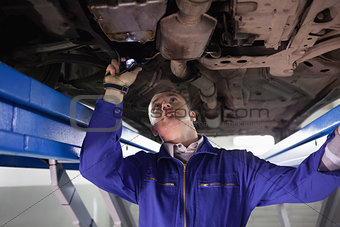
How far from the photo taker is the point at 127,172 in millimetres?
1113

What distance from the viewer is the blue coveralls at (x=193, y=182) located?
994 millimetres

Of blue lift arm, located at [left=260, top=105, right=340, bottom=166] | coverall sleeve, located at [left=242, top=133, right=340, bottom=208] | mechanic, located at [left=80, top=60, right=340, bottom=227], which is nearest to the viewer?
coverall sleeve, located at [left=242, top=133, right=340, bottom=208]

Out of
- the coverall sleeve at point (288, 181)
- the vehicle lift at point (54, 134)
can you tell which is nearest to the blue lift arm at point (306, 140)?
the vehicle lift at point (54, 134)

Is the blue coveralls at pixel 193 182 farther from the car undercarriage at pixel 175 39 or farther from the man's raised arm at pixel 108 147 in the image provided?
the car undercarriage at pixel 175 39

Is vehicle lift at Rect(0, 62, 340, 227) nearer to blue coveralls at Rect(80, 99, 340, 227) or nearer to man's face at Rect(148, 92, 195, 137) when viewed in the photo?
blue coveralls at Rect(80, 99, 340, 227)

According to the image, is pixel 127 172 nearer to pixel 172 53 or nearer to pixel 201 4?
pixel 172 53

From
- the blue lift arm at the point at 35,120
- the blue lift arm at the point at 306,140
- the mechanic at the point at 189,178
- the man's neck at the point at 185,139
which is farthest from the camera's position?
the man's neck at the point at 185,139

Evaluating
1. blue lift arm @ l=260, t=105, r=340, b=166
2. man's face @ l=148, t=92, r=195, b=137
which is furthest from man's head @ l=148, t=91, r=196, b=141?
blue lift arm @ l=260, t=105, r=340, b=166

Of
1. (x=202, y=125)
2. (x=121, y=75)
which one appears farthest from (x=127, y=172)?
(x=202, y=125)

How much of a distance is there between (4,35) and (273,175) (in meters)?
1.17

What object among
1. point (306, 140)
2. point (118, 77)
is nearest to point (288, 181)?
point (306, 140)

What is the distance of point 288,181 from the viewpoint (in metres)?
0.98

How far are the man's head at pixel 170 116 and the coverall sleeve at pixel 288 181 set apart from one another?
0.29 m

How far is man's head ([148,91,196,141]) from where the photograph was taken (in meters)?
1.26
